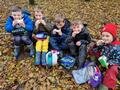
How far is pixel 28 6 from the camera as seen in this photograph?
36.9 ft

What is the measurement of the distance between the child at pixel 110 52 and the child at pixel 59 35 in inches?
39.1

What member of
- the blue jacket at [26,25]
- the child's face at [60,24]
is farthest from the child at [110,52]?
the blue jacket at [26,25]

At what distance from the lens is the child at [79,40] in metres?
6.33

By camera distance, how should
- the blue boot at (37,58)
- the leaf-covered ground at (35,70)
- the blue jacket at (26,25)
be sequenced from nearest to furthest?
the leaf-covered ground at (35,70) < the blue boot at (37,58) < the blue jacket at (26,25)

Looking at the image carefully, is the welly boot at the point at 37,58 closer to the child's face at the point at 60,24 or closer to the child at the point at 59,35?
the child at the point at 59,35

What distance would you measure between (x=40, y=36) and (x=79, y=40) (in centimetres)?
102

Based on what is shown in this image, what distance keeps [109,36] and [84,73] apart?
3.48ft

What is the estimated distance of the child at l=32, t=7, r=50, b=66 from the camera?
653 centimetres

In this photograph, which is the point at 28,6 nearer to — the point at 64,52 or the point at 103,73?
the point at 64,52

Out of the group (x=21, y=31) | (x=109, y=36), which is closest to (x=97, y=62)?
(x=109, y=36)

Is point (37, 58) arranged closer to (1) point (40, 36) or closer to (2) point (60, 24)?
(1) point (40, 36)

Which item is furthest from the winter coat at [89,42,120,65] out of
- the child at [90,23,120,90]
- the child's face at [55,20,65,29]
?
the child's face at [55,20,65,29]

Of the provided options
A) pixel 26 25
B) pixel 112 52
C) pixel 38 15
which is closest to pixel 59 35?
pixel 38 15

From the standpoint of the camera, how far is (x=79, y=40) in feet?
21.1
